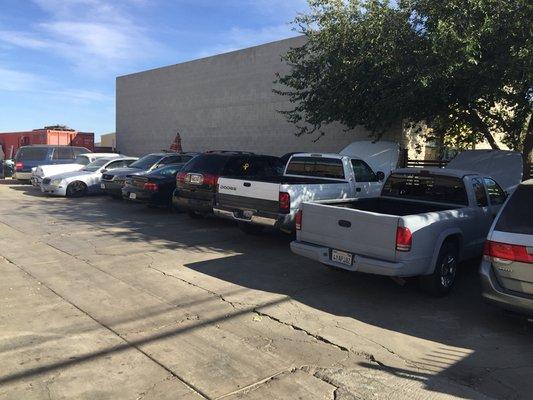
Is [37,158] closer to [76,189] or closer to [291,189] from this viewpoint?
[76,189]

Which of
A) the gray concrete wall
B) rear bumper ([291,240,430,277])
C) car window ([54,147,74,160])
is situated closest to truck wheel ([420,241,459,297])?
rear bumper ([291,240,430,277])

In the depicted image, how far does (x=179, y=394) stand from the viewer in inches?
151

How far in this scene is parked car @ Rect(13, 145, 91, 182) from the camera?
21062 millimetres

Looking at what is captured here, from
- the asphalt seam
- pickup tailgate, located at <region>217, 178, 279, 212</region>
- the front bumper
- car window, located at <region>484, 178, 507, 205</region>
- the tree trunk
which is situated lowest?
the asphalt seam

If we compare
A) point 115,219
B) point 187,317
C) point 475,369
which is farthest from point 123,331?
point 115,219

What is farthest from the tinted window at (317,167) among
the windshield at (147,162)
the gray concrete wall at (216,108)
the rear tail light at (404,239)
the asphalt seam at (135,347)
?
the gray concrete wall at (216,108)

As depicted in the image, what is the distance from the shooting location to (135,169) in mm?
15375

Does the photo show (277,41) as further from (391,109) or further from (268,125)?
(391,109)

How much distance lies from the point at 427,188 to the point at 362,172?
2.51 m

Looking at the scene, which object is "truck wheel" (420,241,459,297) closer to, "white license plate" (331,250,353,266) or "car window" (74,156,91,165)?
"white license plate" (331,250,353,266)

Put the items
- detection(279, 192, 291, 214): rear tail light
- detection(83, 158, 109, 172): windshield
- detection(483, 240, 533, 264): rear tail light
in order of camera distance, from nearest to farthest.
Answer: detection(483, 240, 533, 264): rear tail light
detection(279, 192, 291, 214): rear tail light
detection(83, 158, 109, 172): windshield

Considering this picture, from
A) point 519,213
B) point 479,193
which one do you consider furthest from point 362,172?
point 519,213

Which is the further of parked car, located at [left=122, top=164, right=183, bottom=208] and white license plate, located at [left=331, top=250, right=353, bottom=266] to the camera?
parked car, located at [left=122, top=164, right=183, bottom=208]

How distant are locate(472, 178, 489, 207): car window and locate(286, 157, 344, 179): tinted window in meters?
2.78
